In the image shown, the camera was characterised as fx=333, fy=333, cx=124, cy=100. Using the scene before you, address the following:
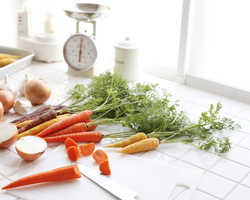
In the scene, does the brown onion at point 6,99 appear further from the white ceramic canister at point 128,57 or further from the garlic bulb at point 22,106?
the white ceramic canister at point 128,57

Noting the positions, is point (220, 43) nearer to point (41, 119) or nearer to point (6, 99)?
point (41, 119)

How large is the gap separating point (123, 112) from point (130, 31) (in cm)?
82

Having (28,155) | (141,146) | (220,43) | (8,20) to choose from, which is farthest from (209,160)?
(8,20)

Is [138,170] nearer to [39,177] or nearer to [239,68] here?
[39,177]

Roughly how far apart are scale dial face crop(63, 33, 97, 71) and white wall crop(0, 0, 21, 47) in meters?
0.85

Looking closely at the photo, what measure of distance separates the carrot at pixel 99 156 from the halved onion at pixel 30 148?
18 centimetres

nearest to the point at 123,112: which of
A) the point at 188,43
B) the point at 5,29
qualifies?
the point at 188,43

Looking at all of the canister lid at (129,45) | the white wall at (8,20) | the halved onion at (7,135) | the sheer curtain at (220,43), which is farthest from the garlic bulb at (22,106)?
the white wall at (8,20)

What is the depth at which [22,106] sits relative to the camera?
57.5 inches

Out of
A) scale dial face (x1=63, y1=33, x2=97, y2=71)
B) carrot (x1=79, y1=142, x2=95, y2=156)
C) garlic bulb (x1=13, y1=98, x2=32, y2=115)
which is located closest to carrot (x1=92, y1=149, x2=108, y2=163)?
carrot (x1=79, y1=142, x2=95, y2=156)

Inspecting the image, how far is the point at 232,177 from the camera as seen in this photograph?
1.11 m

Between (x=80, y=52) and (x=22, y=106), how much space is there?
52 centimetres

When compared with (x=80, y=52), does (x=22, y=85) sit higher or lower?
lower

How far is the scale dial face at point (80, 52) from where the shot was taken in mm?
1809
